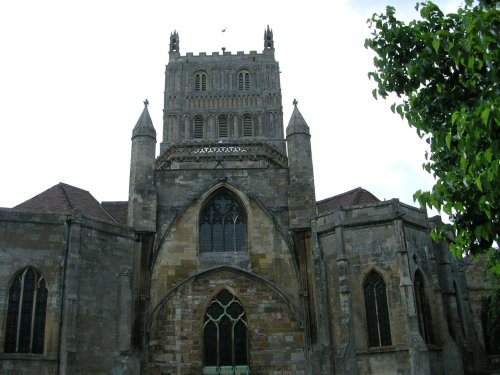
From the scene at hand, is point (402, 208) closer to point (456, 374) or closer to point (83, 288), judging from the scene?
point (456, 374)

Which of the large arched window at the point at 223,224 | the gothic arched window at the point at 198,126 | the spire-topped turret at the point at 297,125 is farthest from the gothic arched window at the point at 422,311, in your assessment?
the gothic arched window at the point at 198,126

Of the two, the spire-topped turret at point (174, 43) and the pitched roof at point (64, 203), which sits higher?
the spire-topped turret at point (174, 43)

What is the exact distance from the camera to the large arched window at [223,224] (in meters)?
24.4

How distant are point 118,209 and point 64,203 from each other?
4.01 meters

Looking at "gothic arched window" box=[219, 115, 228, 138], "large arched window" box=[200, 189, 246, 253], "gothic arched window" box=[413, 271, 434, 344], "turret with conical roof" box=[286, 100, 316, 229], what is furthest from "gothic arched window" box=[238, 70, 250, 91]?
"gothic arched window" box=[413, 271, 434, 344]

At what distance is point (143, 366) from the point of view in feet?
72.0

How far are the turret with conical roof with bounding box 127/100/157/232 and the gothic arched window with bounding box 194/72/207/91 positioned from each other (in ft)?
70.0

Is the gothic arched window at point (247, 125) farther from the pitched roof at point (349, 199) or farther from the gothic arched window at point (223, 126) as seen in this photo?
the pitched roof at point (349, 199)

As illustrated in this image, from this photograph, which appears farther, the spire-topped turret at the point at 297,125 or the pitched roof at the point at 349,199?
the spire-topped turret at the point at 297,125

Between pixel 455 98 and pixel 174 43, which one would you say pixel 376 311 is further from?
pixel 174 43

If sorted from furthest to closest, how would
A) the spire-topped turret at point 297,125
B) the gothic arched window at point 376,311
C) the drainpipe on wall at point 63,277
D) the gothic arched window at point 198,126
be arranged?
1. the gothic arched window at point 198,126
2. the spire-topped turret at point 297,125
3. the gothic arched window at point 376,311
4. the drainpipe on wall at point 63,277

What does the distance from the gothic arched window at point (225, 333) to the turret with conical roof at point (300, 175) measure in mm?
3997

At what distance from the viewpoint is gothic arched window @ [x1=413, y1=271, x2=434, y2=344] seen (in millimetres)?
21391

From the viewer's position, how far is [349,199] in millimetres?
26359
